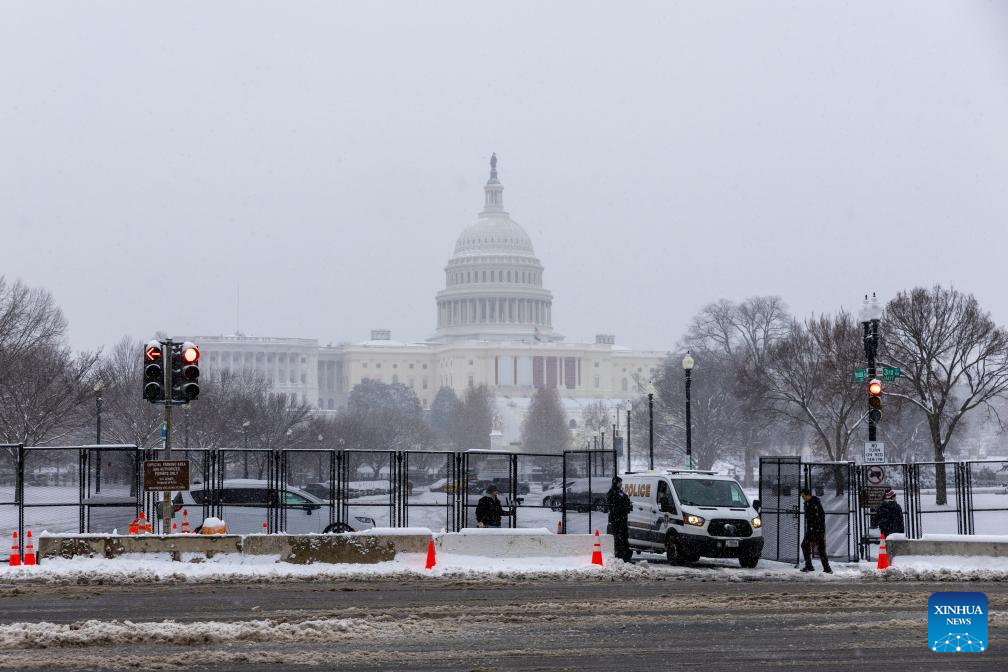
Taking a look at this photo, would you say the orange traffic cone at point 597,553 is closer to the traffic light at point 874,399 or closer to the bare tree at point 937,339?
the traffic light at point 874,399

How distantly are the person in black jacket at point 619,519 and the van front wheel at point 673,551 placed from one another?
1329mm

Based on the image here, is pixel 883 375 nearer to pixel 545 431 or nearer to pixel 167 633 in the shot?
pixel 167 633

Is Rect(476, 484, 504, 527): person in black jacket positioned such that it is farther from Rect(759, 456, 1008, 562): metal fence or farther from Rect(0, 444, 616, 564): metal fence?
Rect(759, 456, 1008, 562): metal fence

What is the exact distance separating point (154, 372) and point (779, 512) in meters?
12.0

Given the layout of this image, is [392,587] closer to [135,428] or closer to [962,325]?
[962,325]

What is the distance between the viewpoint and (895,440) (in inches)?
3130

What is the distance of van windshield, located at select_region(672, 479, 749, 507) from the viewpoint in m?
28.2

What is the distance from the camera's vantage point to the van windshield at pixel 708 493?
28.2m

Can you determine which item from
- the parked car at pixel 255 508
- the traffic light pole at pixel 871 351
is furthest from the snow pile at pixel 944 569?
the parked car at pixel 255 508

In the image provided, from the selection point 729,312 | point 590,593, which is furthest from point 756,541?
point 729,312

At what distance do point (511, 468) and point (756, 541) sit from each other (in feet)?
18.2

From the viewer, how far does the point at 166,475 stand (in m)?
25.1

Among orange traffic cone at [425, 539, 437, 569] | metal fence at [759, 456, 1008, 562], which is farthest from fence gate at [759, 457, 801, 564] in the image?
orange traffic cone at [425, 539, 437, 569]

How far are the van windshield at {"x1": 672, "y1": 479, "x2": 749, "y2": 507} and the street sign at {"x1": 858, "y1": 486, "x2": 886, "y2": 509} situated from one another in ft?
8.69
